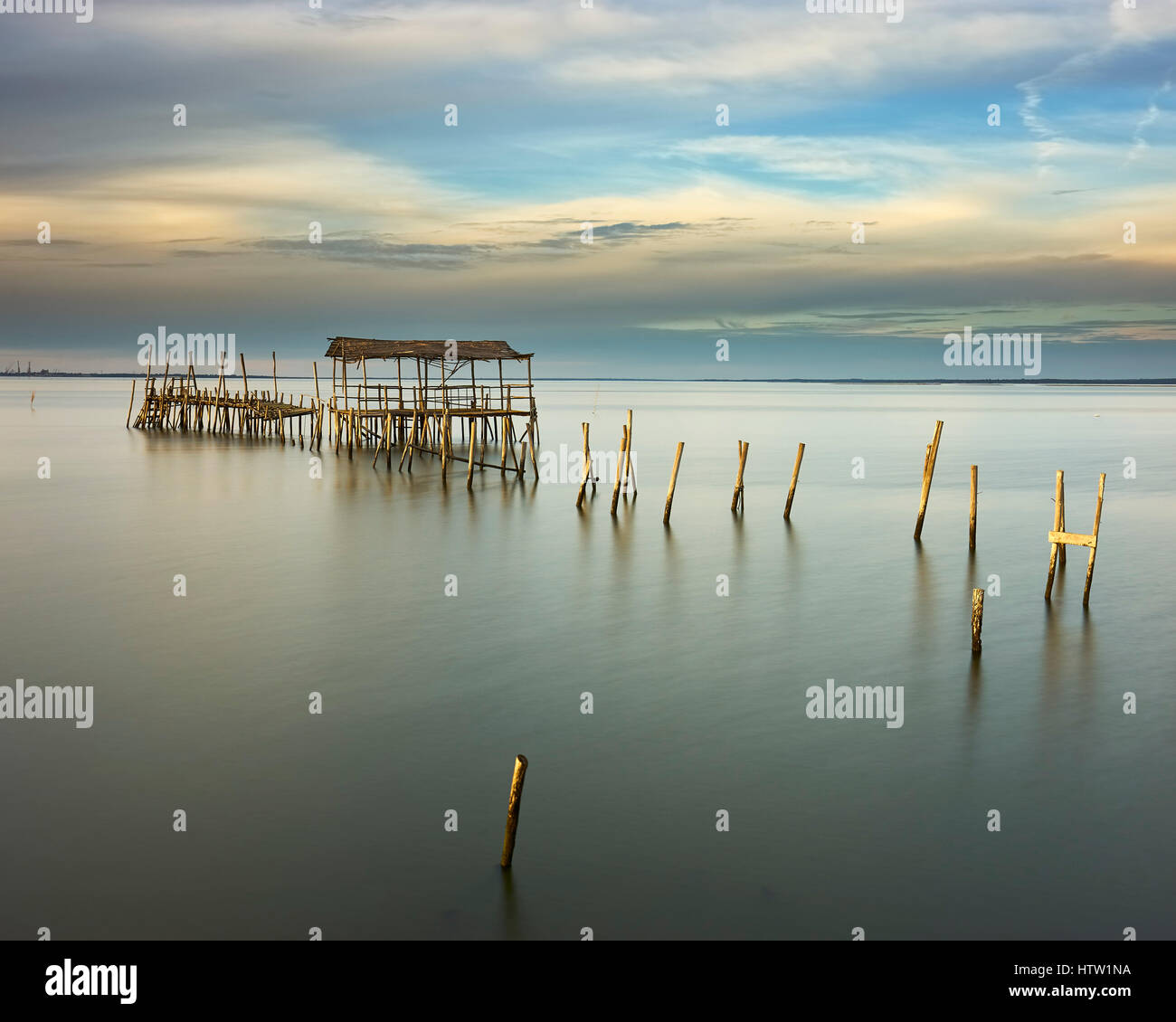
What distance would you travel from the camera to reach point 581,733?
9602 millimetres

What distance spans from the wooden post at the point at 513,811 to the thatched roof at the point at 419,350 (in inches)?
1147

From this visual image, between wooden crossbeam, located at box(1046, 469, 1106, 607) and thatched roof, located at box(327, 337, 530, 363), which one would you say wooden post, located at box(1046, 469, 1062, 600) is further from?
thatched roof, located at box(327, 337, 530, 363)

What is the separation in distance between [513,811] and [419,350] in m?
30.0

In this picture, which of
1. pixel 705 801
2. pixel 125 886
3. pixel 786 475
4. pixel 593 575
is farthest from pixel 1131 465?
pixel 125 886

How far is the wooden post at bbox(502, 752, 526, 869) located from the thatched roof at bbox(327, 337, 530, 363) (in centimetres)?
2914

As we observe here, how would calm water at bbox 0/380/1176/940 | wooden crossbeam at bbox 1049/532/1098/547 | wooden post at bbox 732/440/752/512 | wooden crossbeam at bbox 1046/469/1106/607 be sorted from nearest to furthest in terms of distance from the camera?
calm water at bbox 0/380/1176/940 < wooden crossbeam at bbox 1049/532/1098/547 < wooden crossbeam at bbox 1046/469/1106/607 < wooden post at bbox 732/440/752/512

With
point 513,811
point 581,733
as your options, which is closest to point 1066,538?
point 581,733

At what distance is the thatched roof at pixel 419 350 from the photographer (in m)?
35.3

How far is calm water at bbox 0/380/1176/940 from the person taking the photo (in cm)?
657

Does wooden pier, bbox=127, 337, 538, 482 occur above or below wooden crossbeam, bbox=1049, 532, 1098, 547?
above

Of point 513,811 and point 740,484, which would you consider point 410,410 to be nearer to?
point 740,484

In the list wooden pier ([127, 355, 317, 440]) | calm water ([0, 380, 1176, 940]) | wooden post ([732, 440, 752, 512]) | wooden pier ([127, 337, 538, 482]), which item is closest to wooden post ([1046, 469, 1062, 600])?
calm water ([0, 380, 1176, 940])
